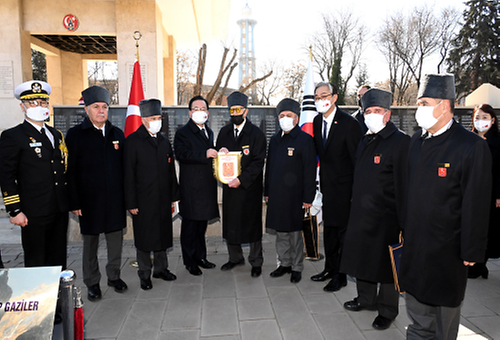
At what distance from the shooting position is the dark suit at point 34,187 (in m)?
3.18

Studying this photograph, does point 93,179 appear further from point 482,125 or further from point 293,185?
point 482,125

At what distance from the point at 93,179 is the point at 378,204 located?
303 cm

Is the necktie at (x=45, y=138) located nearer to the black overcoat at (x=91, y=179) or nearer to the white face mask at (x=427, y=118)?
the black overcoat at (x=91, y=179)

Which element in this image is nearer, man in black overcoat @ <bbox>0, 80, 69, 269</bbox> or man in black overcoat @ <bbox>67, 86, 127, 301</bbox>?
man in black overcoat @ <bbox>0, 80, 69, 269</bbox>

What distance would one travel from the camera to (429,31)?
1030 inches

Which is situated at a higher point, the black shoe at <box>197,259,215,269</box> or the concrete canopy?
the concrete canopy

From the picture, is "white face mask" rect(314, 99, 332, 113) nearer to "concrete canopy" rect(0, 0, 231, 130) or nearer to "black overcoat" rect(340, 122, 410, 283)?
"black overcoat" rect(340, 122, 410, 283)

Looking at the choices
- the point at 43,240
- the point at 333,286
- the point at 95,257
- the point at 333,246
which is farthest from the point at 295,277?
the point at 43,240

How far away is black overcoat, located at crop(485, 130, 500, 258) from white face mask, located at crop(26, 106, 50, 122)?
525cm

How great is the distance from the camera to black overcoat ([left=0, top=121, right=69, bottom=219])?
3172 millimetres

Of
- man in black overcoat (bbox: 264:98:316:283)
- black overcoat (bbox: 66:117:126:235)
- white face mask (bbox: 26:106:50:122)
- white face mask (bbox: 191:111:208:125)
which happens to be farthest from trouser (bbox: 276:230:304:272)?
white face mask (bbox: 26:106:50:122)

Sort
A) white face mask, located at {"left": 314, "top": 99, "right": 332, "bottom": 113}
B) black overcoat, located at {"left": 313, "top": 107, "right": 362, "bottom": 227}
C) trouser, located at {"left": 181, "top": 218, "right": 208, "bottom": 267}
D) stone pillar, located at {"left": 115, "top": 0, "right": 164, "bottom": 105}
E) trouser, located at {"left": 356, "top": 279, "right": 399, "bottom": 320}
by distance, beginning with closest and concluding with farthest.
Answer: trouser, located at {"left": 356, "top": 279, "right": 399, "bottom": 320}
black overcoat, located at {"left": 313, "top": 107, "right": 362, "bottom": 227}
white face mask, located at {"left": 314, "top": 99, "right": 332, "bottom": 113}
trouser, located at {"left": 181, "top": 218, "right": 208, "bottom": 267}
stone pillar, located at {"left": 115, "top": 0, "right": 164, "bottom": 105}

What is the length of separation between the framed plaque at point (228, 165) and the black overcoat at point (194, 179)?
0.24 meters

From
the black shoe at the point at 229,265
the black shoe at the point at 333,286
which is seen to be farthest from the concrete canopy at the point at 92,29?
the black shoe at the point at 333,286
